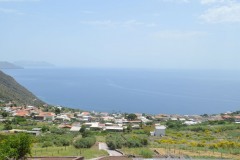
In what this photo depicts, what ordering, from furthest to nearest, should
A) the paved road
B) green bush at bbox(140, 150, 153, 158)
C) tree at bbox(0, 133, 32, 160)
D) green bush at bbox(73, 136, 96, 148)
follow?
green bush at bbox(73, 136, 96, 148) → the paved road → green bush at bbox(140, 150, 153, 158) → tree at bbox(0, 133, 32, 160)

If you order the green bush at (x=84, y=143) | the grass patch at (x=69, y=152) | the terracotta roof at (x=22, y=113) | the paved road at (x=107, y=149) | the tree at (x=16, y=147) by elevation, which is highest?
the terracotta roof at (x=22, y=113)

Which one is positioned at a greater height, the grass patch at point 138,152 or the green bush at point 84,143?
the green bush at point 84,143

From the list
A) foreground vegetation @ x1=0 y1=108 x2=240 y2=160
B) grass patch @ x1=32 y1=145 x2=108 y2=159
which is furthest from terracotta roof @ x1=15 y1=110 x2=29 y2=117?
grass patch @ x1=32 y1=145 x2=108 y2=159

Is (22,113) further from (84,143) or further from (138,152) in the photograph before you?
(138,152)

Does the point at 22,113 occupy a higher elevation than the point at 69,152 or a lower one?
higher

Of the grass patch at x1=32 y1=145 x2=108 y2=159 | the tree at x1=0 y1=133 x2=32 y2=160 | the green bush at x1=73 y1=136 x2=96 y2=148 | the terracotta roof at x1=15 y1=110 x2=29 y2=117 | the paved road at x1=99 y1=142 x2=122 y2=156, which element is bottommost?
the paved road at x1=99 y1=142 x2=122 y2=156

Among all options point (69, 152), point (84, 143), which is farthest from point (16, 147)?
point (84, 143)

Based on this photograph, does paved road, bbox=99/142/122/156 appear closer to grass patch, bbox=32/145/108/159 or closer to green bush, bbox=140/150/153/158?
grass patch, bbox=32/145/108/159

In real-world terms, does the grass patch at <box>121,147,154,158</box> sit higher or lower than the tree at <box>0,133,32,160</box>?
lower

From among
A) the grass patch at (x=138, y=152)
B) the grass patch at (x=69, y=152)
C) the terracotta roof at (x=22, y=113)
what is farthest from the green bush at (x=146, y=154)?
the terracotta roof at (x=22, y=113)

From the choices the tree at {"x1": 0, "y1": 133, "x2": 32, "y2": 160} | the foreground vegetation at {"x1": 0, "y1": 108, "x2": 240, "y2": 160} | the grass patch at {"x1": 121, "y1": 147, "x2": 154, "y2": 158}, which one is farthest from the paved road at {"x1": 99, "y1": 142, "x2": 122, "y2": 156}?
the tree at {"x1": 0, "y1": 133, "x2": 32, "y2": 160}

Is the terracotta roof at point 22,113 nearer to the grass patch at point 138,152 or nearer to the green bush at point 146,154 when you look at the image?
the grass patch at point 138,152

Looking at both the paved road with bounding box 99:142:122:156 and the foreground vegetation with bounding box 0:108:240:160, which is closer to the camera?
the foreground vegetation with bounding box 0:108:240:160

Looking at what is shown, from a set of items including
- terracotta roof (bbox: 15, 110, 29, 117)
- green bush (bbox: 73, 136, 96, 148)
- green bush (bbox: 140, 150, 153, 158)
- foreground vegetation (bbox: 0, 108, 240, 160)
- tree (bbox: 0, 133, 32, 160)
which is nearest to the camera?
tree (bbox: 0, 133, 32, 160)
